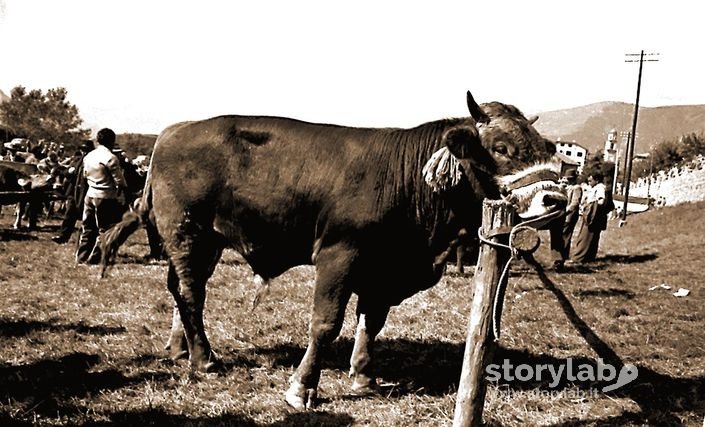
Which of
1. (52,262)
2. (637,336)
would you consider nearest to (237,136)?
(637,336)

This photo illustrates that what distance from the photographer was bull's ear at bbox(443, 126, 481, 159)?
4.46 metres

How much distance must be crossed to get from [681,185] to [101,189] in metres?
37.6

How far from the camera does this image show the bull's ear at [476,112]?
4484 millimetres

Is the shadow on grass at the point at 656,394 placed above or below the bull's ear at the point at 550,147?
below

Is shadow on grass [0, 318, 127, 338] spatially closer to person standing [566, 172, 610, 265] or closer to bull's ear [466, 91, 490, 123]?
bull's ear [466, 91, 490, 123]

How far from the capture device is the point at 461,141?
4.48 metres

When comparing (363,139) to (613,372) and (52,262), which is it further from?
(52,262)

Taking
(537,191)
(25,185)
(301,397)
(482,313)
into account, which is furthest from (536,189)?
(25,185)

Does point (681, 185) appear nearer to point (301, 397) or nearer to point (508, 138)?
point (508, 138)

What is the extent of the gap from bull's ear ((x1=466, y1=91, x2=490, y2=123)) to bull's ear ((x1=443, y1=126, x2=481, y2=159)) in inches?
6.4

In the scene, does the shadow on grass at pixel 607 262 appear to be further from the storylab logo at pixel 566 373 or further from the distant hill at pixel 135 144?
the distant hill at pixel 135 144

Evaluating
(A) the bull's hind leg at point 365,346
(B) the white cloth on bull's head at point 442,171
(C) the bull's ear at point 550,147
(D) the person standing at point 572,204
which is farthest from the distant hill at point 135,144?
(C) the bull's ear at point 550,147

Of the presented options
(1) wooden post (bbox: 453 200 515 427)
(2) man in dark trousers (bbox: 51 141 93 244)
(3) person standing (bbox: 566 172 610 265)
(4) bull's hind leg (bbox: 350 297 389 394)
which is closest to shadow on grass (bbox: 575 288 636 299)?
(3) person standing (bbox: 566 172 610 265)

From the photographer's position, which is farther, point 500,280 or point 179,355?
point 179,355
